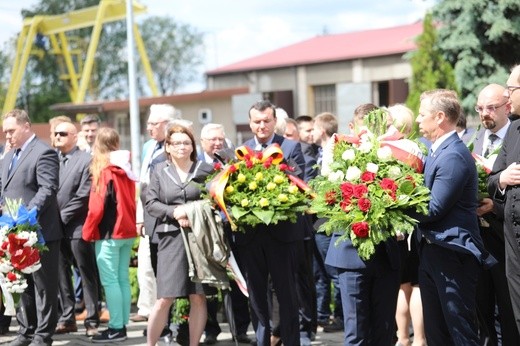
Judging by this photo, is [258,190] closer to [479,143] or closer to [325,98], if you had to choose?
[479,143]

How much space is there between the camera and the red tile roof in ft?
128

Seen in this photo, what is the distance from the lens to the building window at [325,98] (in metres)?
40.7

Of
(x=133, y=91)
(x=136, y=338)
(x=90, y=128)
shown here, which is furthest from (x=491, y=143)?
(x=133, y=91)

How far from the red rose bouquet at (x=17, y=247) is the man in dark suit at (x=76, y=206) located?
1.26 meters

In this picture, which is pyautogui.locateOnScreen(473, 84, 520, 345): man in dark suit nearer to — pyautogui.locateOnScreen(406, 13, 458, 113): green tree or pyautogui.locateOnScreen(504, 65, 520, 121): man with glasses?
pyautogui.locateOnScreen(504, 65, 520, 121): man with glasses

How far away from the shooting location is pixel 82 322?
10875 millimetres

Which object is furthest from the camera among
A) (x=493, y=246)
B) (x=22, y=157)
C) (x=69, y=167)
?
(x=69, y=167)

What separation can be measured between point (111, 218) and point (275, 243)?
2.33m

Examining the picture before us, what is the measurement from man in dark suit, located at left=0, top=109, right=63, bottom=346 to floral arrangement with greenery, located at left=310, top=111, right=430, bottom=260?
3264 mm

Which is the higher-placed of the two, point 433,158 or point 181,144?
point 181,144

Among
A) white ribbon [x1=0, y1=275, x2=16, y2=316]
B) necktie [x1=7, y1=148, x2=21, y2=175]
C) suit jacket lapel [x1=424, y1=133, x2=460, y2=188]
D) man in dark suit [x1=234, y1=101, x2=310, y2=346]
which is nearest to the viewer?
suit jacket lapel [x1=424, y1=133, x2=460, y2=188]

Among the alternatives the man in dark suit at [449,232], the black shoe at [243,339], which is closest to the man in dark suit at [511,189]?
the man in dark suit at [449,232]

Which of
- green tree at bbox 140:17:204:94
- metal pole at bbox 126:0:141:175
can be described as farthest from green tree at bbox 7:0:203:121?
metal pole at bbox 126:0:141:175

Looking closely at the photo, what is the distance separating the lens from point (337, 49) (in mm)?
42812
